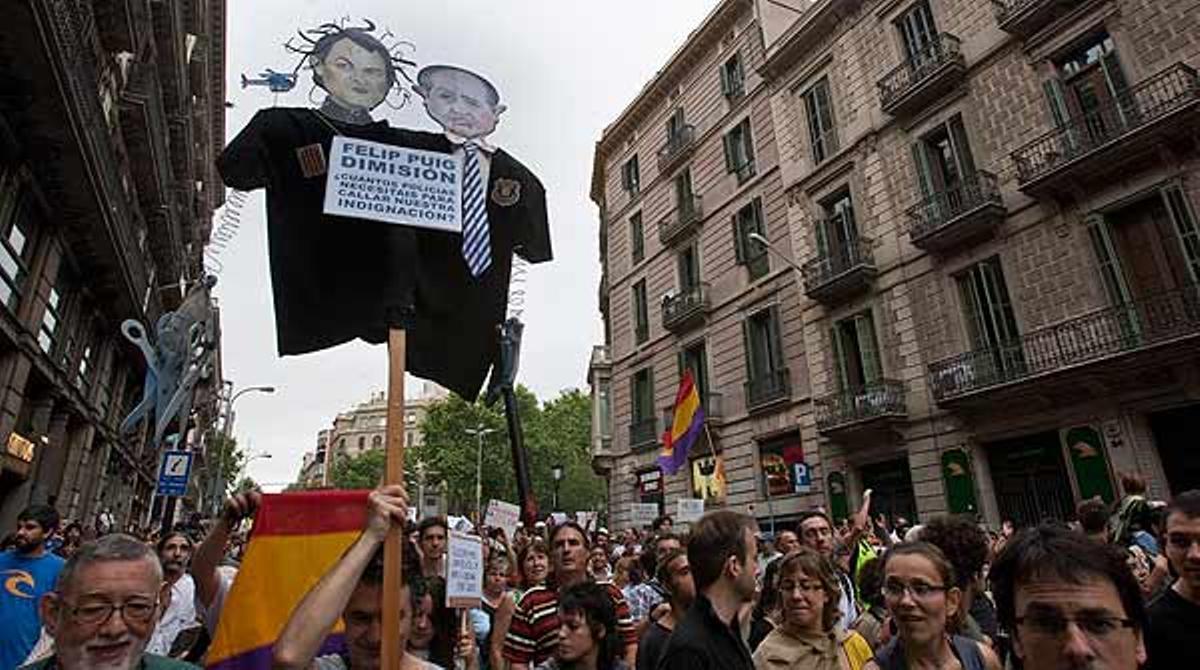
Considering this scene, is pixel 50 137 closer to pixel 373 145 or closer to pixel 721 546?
pixel 373 145

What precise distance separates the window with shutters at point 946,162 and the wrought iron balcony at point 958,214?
52mm

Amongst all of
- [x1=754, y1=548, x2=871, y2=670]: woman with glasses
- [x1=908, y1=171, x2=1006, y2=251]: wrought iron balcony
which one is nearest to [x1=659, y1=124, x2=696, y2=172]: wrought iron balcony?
[x1=908, y1=171, x2=1006, y2=251]: wrought iron balcony

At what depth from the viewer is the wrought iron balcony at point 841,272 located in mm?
17594

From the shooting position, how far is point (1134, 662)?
179 centimetres

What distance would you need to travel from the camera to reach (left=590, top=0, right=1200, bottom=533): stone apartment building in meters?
12.4

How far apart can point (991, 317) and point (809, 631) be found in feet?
45.7

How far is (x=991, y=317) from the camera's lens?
15.0 metres

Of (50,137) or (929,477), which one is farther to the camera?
(929,477)

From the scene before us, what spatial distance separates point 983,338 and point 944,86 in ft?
20.9

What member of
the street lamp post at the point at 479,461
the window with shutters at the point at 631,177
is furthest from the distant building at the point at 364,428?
the window with shutters at the point at 631,177

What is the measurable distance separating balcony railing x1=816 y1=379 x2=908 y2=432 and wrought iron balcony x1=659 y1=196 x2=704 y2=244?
906 cm

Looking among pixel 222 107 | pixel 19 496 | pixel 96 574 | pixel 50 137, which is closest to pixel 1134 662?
pixel 96 574

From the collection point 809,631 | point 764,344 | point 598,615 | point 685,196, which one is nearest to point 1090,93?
point 764,344

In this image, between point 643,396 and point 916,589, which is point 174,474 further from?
point 643,396
